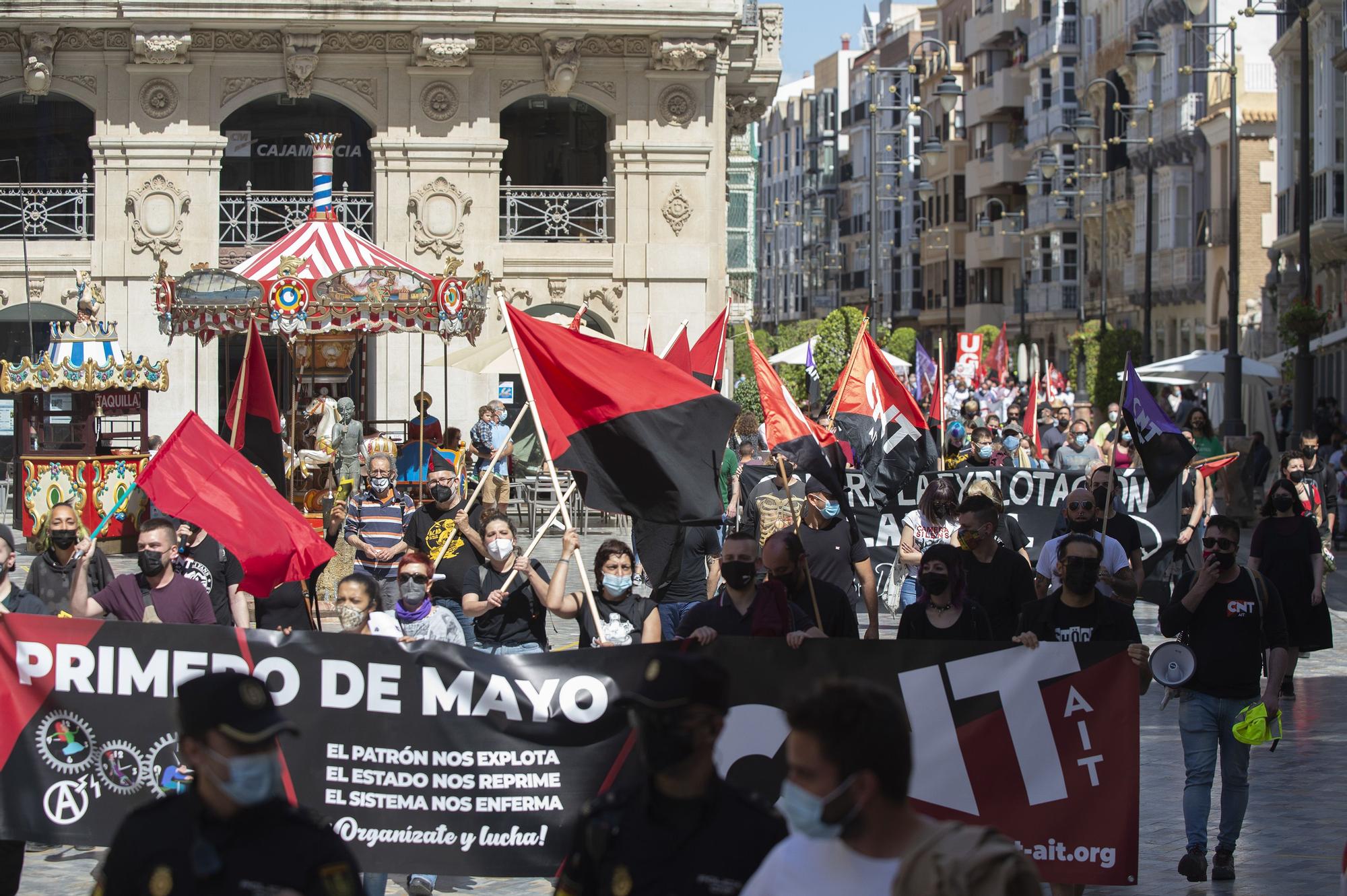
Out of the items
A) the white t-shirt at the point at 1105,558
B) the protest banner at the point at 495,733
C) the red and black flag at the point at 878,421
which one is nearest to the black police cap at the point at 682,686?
the protest banner at the point at 495,733

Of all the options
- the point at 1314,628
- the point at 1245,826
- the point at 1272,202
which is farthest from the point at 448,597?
the point at 1272,202

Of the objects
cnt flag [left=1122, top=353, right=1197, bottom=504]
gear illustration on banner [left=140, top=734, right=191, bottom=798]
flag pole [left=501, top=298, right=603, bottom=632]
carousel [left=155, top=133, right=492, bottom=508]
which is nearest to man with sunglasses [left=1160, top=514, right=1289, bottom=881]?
flag pole [left=501, top=298, right=603, bottom=632]

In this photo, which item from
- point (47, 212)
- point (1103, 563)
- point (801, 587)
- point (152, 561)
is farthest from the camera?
point (47, 212)

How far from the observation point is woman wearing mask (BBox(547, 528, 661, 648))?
9.30 metres

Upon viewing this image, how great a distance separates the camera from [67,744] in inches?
305

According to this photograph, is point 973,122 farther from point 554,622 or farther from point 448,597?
point 448,597

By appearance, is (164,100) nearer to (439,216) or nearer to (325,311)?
(439,216)

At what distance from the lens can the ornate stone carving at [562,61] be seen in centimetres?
3109

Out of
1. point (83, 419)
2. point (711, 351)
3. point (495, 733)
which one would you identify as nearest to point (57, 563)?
point (495, 733)

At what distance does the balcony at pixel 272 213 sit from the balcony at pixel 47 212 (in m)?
2.14

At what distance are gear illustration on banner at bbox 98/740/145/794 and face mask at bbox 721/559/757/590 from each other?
247 cm

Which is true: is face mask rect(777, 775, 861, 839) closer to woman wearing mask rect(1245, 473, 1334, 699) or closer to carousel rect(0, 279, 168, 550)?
woman wearing mask rect(1245, 473, 1334, 699)

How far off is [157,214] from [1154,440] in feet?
71.3

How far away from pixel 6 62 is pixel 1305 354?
799 inches
